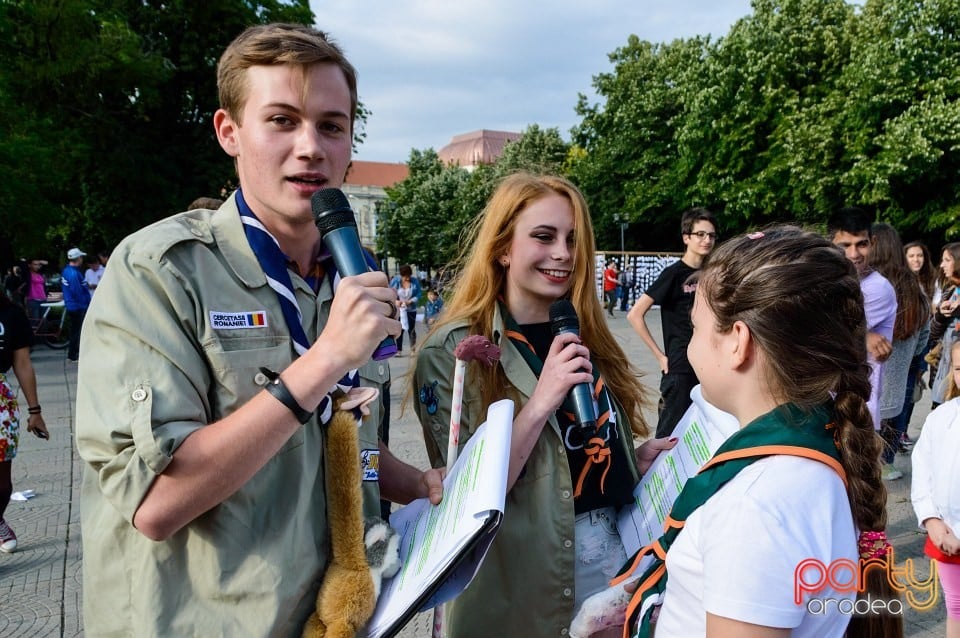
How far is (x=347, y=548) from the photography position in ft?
4.42

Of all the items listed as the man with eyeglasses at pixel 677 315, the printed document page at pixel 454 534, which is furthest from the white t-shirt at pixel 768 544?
the man with eyeglasses at pixel 677 315

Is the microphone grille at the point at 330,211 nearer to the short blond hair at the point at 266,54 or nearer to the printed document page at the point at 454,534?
the short blond hair at the point at 266,54

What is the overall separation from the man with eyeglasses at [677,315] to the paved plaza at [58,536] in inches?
45.6

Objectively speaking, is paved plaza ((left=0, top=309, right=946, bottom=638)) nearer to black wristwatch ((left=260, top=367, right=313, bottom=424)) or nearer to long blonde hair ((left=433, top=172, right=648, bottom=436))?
long blonde hair ((left=433, top=172, right=648, bottom=436))

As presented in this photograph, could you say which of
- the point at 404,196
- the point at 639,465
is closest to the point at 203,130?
the point at 639,465

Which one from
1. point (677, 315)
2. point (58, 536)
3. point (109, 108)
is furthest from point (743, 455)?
point (109, 108)

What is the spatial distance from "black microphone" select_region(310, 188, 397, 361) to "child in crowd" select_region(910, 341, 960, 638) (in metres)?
2.71

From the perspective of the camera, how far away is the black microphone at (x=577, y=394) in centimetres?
196

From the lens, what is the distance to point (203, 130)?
66.4 ft

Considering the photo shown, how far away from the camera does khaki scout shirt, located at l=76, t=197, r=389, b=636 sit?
1161mm

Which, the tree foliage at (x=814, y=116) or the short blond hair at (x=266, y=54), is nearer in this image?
the short blond hair at (x=266, y=54)

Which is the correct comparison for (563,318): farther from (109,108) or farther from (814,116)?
(814,116)

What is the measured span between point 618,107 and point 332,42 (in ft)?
120

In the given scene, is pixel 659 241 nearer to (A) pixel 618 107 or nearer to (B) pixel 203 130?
(A) pixel 618 107
